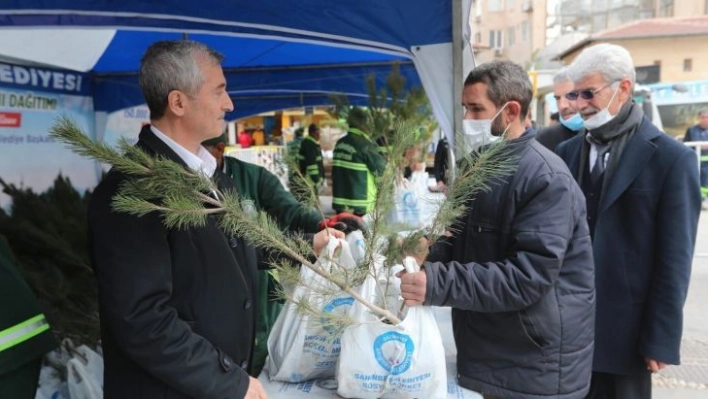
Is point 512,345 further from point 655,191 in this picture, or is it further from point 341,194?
point 341,194

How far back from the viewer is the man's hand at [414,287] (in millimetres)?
1398

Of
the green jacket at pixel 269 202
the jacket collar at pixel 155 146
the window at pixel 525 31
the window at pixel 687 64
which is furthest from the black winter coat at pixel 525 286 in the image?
the window at pixel 525 31

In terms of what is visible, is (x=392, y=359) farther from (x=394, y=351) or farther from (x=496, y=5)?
(x=496, y=5)

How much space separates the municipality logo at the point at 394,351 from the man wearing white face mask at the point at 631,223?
1.10 m

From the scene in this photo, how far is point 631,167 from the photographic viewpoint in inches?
79.1

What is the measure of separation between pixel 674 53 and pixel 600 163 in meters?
25.1

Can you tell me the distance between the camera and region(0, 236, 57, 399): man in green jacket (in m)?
1.44

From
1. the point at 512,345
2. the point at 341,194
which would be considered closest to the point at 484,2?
the point at 341,194

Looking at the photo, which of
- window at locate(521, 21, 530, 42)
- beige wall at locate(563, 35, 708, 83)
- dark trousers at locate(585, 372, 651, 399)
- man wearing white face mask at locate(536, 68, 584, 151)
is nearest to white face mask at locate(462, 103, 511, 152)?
dark trousers at locate(585, 372, 651, 399)

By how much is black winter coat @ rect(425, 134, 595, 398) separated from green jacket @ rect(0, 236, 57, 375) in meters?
1.13

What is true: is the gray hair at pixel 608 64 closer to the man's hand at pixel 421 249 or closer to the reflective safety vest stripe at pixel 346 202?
Result: the man's hand at pixel 421 249

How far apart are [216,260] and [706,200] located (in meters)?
12.1

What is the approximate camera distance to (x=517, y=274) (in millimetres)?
1434

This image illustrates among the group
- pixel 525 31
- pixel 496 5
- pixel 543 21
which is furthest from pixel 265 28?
pixel 496 5
